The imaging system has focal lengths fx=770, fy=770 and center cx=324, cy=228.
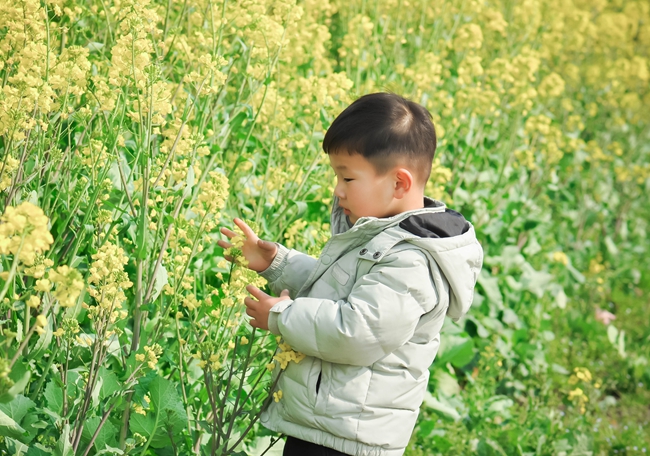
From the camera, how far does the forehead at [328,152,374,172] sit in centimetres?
192

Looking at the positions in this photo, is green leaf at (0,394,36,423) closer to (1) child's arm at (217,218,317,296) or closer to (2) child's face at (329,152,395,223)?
(1) child's arm at (217,218,317,296)

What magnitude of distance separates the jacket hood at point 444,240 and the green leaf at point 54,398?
2.82ft

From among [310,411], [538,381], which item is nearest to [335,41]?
[538,381]

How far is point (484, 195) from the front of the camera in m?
4.25

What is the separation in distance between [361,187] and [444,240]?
25 cm

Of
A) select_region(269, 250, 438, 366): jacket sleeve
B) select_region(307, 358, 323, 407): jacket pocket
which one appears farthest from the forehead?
select_region(307, 358, 323, 407): jacket pocket

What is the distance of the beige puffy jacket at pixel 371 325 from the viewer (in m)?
1.80

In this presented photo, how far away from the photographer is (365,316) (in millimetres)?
1777

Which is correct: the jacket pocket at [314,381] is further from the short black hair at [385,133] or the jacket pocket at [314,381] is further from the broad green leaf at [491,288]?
the broad green leaf at [491,288]

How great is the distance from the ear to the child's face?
0.04ft

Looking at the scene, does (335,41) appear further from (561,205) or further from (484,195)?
(561,205)

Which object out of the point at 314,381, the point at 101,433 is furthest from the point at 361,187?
the point at 101,433

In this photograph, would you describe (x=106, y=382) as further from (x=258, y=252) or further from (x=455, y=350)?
(x=455, y=350)

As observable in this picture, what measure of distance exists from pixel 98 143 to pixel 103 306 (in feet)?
1.56
